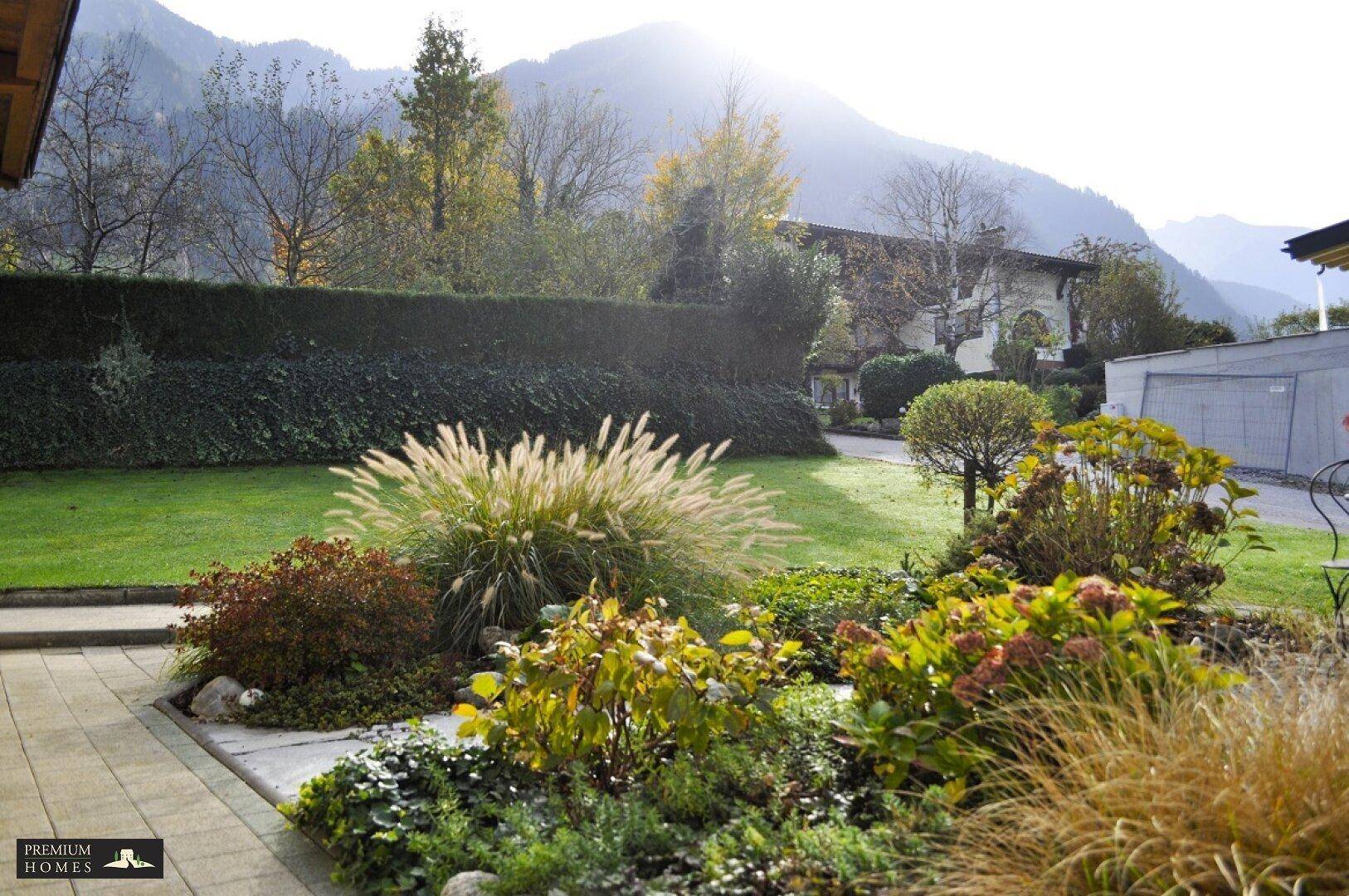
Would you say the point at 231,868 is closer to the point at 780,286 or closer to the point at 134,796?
the point at 134,796

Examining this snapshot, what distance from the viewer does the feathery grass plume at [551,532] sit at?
5.06 metres

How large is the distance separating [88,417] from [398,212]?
8.35 m

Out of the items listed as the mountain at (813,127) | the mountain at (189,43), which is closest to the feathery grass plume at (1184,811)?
the mountain at (189,43)

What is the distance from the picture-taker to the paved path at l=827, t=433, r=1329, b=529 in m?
11.1

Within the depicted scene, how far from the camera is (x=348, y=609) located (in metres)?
4.55

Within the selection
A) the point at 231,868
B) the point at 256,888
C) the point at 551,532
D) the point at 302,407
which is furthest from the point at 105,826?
the point at 302,407

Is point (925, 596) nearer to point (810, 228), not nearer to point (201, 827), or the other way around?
point (201, 827)

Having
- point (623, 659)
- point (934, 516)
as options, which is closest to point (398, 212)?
point (934, 516)

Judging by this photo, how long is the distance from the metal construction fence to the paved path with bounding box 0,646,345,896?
57.3ft

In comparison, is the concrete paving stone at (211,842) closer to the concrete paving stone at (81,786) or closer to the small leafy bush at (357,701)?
the concrete paving stone at (81,786)

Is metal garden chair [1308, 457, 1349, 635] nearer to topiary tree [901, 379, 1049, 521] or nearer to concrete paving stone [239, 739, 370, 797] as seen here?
topiary tree [901, 379, 1049, 521]

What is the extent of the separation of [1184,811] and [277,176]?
743 inches

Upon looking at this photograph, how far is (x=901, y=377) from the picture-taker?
24297mm

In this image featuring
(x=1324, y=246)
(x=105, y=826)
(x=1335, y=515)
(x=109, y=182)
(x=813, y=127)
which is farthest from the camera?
(x=813, y=127)
